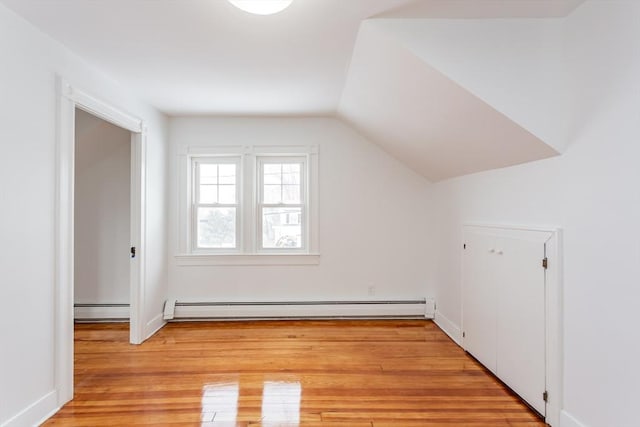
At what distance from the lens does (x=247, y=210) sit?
4.43 metres

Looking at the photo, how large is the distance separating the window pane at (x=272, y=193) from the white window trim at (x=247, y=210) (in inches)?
5.4

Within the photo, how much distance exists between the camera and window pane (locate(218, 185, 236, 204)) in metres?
4.51

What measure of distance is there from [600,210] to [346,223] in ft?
9.24

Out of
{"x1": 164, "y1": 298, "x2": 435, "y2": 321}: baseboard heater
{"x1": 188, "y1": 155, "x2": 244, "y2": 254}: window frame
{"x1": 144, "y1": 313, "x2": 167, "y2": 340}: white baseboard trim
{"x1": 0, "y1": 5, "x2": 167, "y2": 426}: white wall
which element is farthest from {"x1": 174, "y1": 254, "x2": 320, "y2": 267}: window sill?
{"x1": 0, "y1": 5, "x2": 167, "y2": 426}: white wall

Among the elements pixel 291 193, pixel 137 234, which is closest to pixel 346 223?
pixel 291 193

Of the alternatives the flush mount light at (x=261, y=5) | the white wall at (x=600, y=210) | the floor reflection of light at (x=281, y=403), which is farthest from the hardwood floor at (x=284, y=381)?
the flush mount light at (x=261, y=5)

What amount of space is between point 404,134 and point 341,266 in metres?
1.77

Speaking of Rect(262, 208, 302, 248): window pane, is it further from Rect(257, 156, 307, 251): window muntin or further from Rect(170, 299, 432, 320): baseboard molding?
Rect(170, 299, 432, 320): baseboard molding

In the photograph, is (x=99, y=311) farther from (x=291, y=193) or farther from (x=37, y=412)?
(x=291, y=193)

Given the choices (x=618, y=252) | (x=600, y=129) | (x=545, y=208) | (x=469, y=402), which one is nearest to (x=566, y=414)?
(x=469, y=402)

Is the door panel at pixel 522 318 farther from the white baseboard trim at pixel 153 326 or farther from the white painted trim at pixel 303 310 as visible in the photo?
the white baseboard trim at pixel 153 326

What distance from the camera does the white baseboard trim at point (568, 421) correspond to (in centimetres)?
201

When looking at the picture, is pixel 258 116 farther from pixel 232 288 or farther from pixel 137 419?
pixel 137 419

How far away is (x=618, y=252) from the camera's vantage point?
1765mm
